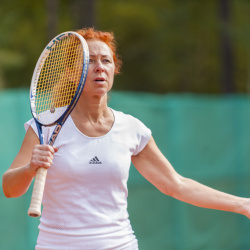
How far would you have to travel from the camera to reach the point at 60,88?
3.75 meters

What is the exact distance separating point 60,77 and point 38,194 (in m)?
→ 0.96

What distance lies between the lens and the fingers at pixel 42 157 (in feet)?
10.1

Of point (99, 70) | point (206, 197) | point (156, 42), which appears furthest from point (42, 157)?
point (156, 42)

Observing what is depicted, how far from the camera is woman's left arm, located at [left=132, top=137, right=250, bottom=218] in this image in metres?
3.77

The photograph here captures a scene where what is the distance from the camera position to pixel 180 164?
325 inches

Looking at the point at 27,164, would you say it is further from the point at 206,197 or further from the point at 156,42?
the point at 156,42

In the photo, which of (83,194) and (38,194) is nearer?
(38,194)

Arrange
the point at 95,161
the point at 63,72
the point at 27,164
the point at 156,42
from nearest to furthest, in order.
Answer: the point at 27,164 → the point at 95,161 → the point at 63,72 → the point at 156,42

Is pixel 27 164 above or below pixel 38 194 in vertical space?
above

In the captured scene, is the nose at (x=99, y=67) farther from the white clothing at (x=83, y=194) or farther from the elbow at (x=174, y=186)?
the elbow at (x=174, y=186)

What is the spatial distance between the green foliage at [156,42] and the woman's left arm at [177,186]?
27.8 meters

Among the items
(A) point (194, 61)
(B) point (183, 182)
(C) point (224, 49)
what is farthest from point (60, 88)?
(A) point (194, 61)

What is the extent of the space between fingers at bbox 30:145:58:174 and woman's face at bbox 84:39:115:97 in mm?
535

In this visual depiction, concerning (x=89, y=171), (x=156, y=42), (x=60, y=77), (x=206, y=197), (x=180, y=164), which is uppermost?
(x=156, y=42)
